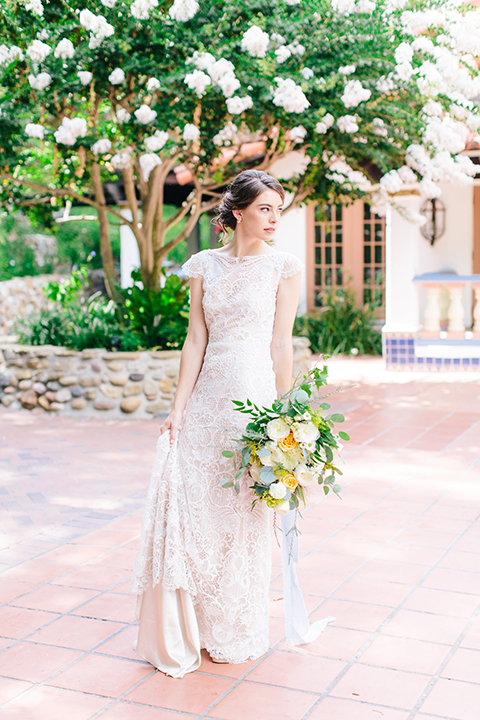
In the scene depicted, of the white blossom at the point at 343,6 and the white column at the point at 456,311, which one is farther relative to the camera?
the white column at the point at 456,311

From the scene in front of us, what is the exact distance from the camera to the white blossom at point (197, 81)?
6.47 m

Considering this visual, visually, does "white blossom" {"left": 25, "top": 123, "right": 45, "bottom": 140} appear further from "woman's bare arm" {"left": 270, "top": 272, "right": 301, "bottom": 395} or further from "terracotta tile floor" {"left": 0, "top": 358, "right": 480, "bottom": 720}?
"woman's bare arm" {"left": 270, "top": 272, "right": 301, "bottom": 395}

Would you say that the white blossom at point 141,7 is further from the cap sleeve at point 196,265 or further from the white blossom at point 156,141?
the cap sleeve at point 196,265

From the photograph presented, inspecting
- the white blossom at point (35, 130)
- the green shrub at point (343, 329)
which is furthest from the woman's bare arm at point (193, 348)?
the green shrub at point (343, 329)

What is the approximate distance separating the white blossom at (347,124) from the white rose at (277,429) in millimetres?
4950

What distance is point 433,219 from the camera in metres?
12.4

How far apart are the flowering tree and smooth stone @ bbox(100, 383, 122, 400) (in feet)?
7.50

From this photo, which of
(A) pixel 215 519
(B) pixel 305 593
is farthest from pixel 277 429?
(B) pixel 305 593

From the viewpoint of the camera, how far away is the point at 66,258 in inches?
799

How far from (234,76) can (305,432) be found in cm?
479

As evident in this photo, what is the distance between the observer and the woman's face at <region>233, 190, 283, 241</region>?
116 inches

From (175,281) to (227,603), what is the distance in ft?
19.8

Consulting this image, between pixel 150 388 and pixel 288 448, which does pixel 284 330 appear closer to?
pixel 288 448

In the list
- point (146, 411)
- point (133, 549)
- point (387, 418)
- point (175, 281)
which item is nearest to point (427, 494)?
point (133, 549)
